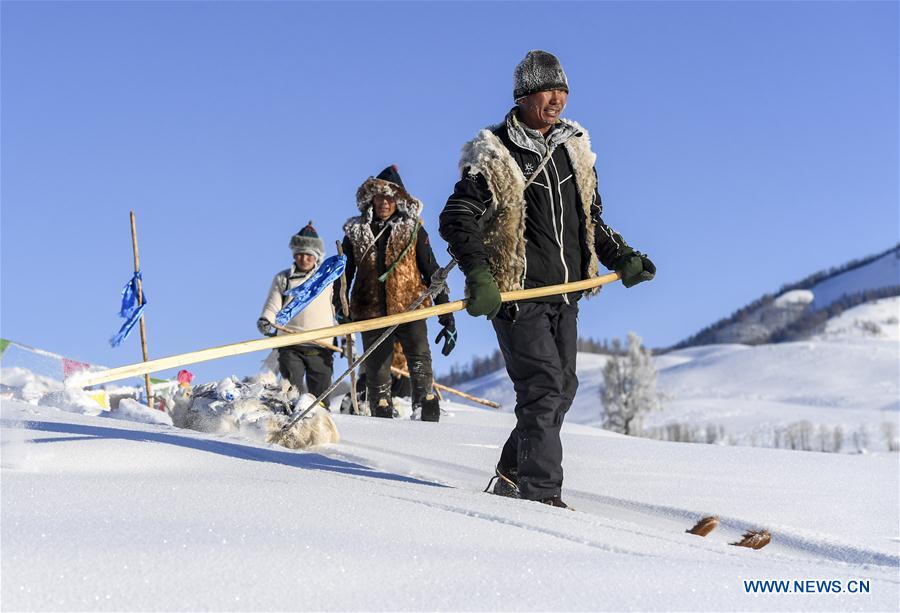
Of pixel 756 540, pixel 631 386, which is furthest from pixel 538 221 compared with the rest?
pixel 631 386

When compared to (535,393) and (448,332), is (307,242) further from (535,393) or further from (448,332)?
(535,393)

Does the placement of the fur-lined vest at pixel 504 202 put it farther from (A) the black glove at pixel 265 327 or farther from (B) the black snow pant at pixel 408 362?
(A) the black glove at pixel 265 327

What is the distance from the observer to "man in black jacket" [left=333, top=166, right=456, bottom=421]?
956 centimetres

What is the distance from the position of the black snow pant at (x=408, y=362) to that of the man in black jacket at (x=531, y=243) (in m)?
4.33

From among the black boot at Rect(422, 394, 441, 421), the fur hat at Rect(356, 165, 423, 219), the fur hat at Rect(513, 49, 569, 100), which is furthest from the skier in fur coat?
the fur hat at Rect(513, 49, 569, 100)

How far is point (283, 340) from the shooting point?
14.8 feet

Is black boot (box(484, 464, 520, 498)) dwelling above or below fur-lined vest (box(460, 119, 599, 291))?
below

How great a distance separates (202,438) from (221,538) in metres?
2.85

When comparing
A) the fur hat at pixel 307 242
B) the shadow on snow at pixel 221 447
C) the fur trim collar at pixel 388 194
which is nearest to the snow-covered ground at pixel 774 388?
the fur hat at pixel 307 242

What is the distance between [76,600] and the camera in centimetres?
253

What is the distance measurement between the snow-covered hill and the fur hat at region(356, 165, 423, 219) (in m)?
4.28

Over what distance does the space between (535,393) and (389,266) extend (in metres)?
4.81

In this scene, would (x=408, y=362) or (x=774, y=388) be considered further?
(x=774, y=388)

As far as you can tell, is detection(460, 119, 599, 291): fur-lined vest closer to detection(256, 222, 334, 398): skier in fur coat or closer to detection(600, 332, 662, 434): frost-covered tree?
detection(256, 222, 334, 398): skier in fur coat
